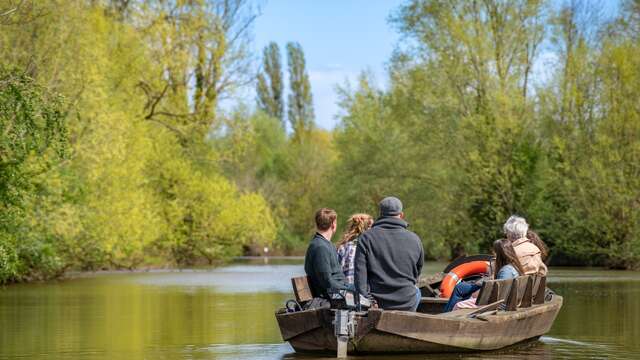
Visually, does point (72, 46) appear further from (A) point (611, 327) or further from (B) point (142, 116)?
(A) point (611, 327)

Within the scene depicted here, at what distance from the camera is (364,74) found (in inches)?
2253

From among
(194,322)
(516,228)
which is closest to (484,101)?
(194,322)

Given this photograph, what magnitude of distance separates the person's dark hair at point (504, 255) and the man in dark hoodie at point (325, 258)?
2.20 meters

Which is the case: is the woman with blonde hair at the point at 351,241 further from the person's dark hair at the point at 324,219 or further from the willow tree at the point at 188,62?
the willow tree at the point at 188,62

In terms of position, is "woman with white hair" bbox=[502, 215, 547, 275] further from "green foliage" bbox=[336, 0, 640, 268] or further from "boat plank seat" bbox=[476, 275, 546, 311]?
"green foliage" bbox=[336, 0, 640, 268]

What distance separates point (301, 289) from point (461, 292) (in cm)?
209

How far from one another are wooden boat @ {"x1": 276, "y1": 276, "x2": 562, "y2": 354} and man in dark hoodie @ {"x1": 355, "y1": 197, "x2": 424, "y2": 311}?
37 cm

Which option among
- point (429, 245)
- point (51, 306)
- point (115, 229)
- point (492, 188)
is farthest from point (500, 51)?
point (51, 306)

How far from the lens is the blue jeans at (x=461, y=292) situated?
15820 millimetres

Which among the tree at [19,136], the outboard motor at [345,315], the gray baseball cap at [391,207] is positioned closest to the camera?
the outboard motor at [345,315]

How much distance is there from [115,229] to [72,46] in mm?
8018

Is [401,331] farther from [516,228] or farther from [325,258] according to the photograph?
[516,228]

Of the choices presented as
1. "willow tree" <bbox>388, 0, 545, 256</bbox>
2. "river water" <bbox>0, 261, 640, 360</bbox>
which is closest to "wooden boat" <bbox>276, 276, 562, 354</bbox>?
"river water" <bbox>0, 261, 640, 360</bbox>

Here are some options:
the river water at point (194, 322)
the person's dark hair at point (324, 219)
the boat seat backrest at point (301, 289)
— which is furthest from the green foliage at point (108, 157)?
the person's dark hair at point (324, 219)
